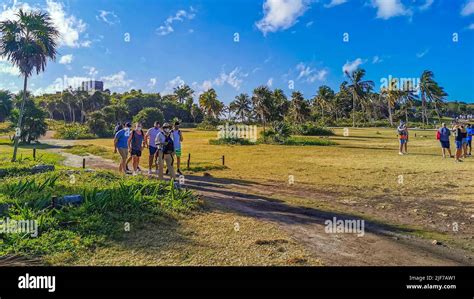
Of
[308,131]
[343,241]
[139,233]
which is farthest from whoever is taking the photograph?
[308,131]

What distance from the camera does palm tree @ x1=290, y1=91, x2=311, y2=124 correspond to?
73.3 metres

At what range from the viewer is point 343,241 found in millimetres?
6902

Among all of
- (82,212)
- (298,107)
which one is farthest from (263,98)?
(82,212)

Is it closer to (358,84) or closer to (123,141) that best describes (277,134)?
(123,141)

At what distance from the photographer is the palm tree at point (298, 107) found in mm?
73312

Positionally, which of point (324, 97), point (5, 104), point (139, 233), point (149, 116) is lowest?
point (139, 233)

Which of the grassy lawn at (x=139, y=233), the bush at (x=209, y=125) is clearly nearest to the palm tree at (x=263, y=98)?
the bush at (x=209, y=125)

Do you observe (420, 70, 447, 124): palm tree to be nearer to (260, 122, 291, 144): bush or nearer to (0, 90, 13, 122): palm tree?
(260, 122, 291, 144): bush

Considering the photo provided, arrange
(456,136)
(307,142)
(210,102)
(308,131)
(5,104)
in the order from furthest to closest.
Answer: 1. (210,102)
2. (5,104)
3. (308,131)
4. (307,142)
5. (456,136)

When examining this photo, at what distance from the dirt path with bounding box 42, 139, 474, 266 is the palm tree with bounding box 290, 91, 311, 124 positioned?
64520 millimetres

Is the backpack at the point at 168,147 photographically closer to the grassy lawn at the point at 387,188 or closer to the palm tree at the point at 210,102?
the grassy lawn at the point at 387,188

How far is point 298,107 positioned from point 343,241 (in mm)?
68254

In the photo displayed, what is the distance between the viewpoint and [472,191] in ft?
37.6
